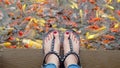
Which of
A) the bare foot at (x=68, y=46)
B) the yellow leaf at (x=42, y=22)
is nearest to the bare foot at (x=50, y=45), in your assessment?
the bare foot at (x=68, y=46)

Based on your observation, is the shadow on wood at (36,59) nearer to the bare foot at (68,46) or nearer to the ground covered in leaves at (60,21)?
the bare foot at (68,46)

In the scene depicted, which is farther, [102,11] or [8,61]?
[102,11]

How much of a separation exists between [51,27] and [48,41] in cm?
25

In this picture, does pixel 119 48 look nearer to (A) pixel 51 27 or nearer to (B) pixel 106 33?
(B) pixel 106 33

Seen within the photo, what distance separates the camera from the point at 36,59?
2.27 m

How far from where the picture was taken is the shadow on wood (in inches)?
88.5

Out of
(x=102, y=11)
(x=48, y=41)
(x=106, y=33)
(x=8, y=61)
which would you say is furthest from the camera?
(x=102, y=11)

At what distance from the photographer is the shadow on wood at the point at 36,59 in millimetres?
2248

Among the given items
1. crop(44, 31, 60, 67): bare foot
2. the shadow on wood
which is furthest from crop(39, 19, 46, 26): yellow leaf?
the shadow on wood

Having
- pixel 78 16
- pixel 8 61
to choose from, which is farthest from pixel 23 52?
pixel 78 16

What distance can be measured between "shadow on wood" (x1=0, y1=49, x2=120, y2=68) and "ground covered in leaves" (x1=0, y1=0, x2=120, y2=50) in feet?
0.64

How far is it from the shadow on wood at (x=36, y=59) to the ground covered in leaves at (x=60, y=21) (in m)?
0.20

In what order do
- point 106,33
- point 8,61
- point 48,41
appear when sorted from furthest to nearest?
1. point 106,33
2. point 48,41
3. point 8,61

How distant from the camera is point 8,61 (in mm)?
2246
